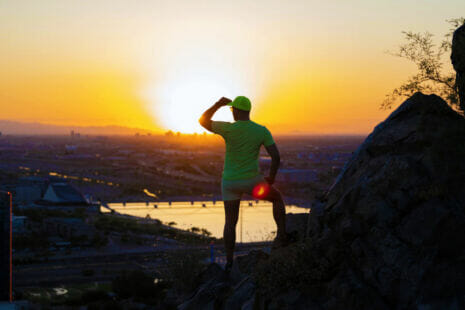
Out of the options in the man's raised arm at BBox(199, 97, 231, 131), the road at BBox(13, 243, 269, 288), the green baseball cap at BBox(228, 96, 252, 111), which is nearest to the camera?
the green baseball cap at BBox(228, 96, 252, 111)

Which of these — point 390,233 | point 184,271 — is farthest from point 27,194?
point 390,233

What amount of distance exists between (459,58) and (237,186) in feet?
10.1

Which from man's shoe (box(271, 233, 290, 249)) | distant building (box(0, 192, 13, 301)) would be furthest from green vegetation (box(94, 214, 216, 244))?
man's shoe (box(271, 233, 290, 249))

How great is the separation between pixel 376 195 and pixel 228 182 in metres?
1.84

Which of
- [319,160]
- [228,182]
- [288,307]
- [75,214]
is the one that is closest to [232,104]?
[228,182]

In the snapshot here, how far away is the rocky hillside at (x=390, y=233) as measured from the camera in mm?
5199

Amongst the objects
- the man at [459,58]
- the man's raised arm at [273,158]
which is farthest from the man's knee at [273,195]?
the man at [459,58]

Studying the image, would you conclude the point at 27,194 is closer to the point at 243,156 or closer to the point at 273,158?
the point at 243,156

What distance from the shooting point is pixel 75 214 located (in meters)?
61.6

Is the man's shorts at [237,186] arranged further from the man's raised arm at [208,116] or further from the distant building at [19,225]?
the distant building at [19,225]

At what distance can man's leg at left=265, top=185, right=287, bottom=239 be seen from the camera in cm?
664

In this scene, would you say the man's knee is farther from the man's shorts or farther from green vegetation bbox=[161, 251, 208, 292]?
green vegetation bbox=[161, 251, 208, 292]

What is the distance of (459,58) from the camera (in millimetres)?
6367

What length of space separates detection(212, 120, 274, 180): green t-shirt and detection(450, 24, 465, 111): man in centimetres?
232
